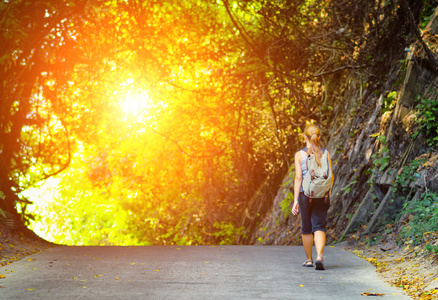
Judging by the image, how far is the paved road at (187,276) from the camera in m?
6.20

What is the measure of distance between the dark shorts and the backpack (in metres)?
0.13

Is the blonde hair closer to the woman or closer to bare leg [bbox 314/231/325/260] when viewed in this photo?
the woman

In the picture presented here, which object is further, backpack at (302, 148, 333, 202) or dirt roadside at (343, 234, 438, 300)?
backpack at (302, 148, 333, 202)

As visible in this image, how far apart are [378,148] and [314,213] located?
4.53m

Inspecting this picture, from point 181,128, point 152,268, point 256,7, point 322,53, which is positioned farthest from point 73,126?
point 152,268

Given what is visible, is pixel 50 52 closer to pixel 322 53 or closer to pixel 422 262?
pixel 322 53

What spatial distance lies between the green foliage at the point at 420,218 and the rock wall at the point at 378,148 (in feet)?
1.15

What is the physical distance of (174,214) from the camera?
76.1 ft

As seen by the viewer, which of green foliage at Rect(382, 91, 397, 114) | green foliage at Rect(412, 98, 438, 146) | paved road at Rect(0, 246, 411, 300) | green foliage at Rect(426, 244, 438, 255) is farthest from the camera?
green foliage at Rect(382, 91, 397, 114)

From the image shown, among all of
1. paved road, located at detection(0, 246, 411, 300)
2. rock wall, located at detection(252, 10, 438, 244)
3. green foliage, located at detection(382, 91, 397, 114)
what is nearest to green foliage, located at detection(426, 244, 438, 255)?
paved road, located at detection(0, 246, 411, 300)

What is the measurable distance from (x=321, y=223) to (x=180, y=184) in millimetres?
12918

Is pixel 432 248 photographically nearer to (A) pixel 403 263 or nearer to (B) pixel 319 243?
(A) pixel 403 263

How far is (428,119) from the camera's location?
34.0 ft

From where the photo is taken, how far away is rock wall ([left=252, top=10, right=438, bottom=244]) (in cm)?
1072
